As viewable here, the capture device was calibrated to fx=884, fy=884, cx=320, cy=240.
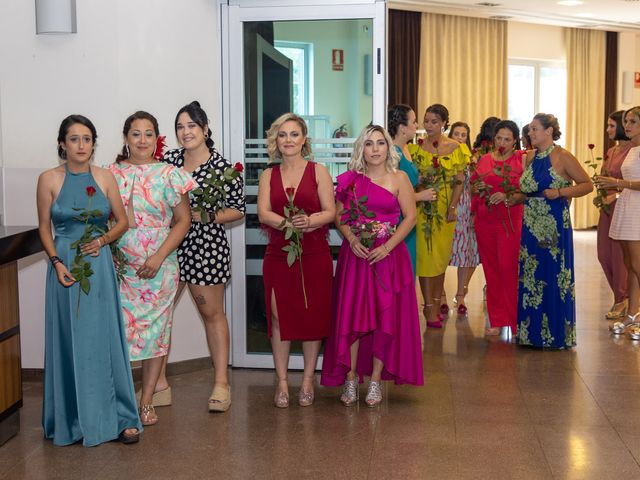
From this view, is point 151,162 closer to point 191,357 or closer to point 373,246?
point 373,246

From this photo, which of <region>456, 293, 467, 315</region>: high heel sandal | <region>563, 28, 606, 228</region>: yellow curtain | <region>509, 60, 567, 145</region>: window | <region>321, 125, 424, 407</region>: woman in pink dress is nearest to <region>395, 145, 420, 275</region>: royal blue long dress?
<region>321, 125, 424, 407</region>: woman in pink dress

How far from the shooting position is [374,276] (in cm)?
479

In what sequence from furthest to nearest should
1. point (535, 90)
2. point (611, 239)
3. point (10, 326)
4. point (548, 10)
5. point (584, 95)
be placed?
point (584, 95) → point (535, 90) → point (548, 10) → point (611, 239) → point (10, 326)

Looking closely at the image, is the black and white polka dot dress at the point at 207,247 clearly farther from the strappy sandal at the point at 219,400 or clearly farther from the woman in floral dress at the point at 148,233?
the strappy sandal at the point at 219,400

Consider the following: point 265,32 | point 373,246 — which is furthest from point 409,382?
point 265,32

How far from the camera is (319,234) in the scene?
478 centimetres

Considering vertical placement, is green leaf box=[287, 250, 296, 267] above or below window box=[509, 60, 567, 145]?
below

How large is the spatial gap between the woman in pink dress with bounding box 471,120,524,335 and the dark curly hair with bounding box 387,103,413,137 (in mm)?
967

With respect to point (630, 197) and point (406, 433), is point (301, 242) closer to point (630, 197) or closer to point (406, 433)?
point (406, 433)

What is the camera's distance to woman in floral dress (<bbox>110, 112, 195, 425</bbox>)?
435 cm

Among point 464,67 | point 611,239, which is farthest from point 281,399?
point 464,67

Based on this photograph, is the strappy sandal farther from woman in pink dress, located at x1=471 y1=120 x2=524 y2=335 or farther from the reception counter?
woman in pink dress, located at x1=471 y1=120 x2=524 y2=335

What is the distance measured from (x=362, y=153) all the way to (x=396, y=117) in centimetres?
122

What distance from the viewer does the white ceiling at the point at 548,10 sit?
501 inches
